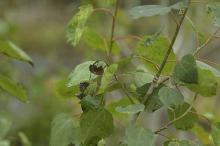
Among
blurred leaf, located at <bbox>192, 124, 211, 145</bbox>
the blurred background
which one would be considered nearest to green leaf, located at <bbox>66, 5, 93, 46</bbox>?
the blurred background

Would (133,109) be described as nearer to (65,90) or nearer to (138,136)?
(138,136)

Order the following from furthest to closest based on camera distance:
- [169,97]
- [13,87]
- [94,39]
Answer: [13,87], [94,39], [169,97]

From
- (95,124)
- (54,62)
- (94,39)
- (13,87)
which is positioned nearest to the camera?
(95,124)

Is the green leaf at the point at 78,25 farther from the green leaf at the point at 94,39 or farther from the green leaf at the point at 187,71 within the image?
the green leaf at the point at 187,71

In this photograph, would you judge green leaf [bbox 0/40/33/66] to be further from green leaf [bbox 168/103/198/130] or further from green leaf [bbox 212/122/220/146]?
green leaf [bbox 212/122/220/146]

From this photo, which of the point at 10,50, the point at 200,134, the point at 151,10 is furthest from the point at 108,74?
the point at 200,134

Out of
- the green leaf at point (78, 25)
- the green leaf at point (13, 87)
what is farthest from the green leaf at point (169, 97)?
the green leaf at point (13, 87)
